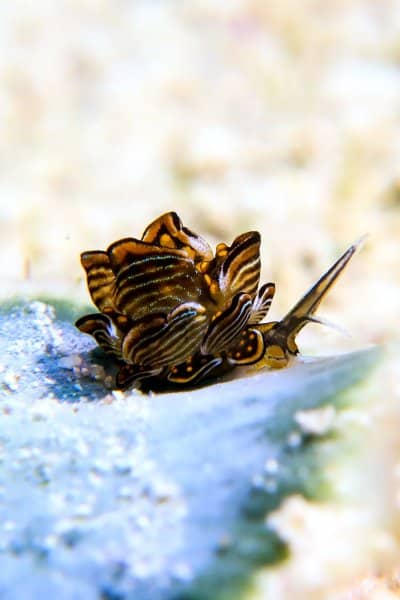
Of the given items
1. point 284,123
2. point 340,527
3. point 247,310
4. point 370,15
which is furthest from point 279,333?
point 370,15

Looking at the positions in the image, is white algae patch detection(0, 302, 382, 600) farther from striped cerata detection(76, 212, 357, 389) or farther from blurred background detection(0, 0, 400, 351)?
blurred background detection(0, 0, 400, 351)

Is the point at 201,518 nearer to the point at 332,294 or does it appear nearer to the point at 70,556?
the point at 70,556

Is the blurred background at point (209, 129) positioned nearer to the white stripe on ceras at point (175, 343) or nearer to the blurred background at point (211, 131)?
the blurred background at point (211, 131)

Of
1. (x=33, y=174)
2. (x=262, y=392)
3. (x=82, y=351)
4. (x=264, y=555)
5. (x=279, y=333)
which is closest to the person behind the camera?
(x=264, y=555)

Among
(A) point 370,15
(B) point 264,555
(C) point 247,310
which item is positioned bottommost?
(B) point 264,555

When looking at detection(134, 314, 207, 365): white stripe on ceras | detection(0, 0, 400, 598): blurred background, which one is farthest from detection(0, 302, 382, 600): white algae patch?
detection(0, 0, 400, 598): blurred background

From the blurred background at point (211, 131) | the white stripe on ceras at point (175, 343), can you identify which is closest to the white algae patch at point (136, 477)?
the white stripe on ceras at point (175, 343)

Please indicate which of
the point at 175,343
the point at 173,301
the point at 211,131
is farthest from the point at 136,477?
the point at 211,131
